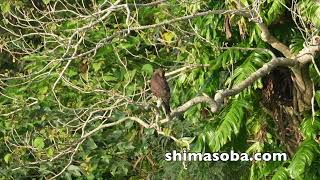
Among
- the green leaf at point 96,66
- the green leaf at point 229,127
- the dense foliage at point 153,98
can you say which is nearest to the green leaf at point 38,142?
the dense foliage at point 153,98

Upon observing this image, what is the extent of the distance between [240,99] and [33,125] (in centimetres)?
271

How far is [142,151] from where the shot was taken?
7.34 m

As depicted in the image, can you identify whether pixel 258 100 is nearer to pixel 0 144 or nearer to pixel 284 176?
pixel 284 176

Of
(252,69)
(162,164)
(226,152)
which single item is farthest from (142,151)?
(252,69)

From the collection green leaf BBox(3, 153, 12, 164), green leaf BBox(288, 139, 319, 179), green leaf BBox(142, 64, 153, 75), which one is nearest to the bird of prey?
green leaf BBox(288, 139, 319, 179)

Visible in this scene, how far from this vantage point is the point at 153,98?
Result: 16.4ft

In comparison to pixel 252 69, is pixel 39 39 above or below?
above

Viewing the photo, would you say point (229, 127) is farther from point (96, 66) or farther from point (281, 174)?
point (96, 66)

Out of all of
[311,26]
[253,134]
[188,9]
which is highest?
[188,9]

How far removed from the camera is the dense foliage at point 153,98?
4820 millimetres

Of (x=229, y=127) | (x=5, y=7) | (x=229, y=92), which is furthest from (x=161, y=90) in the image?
(x=5, y=7)

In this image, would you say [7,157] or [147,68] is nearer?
[7,157]

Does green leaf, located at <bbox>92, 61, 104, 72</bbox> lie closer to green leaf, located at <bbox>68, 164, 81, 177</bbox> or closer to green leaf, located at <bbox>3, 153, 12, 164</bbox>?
green leaf, located at <bbox>68, 164, 81, 177</bbox>

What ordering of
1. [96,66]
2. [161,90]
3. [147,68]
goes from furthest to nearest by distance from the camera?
[96,66], [147,68], [161,90]
